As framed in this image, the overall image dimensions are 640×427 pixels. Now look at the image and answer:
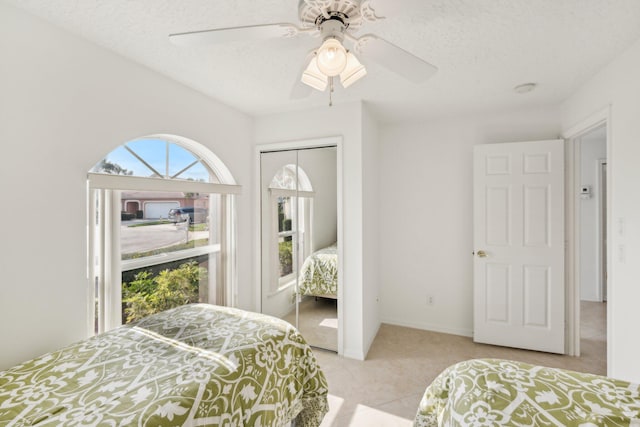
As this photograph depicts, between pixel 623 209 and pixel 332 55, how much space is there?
2110 mm

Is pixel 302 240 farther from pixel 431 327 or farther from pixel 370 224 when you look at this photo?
pixel 431 327

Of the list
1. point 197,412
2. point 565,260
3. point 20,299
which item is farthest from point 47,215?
point 565,260

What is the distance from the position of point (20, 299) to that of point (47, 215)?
0.44 metres

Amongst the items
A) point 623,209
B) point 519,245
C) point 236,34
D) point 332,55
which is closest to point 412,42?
point 332,55

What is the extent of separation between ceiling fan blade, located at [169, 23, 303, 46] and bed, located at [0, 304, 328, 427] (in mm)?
1452

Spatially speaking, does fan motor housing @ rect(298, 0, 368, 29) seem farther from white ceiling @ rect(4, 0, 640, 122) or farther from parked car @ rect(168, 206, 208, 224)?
parked car @ rect(168, 206, 208, 224)

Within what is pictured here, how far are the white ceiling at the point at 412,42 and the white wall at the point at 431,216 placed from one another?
0.57 meters

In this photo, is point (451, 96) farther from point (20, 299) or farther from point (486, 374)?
point (20, 299)

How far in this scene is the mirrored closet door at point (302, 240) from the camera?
113 inches

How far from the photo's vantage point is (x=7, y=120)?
144cm

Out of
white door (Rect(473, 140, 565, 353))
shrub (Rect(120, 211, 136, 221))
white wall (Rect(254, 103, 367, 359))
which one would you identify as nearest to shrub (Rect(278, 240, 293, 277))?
white wall (Rect(254, 103, 367, 359))

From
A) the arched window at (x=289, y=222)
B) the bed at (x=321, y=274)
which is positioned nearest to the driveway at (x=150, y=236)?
the arched window at (x=289, y=222)

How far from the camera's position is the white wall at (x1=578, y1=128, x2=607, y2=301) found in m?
4.16

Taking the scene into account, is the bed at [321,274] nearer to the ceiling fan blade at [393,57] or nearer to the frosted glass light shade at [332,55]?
the ceiling fan blade at [393,57]
